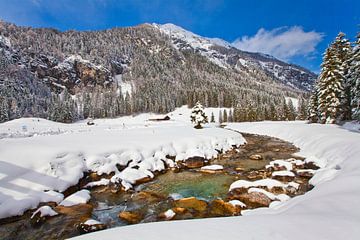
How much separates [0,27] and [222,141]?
237m

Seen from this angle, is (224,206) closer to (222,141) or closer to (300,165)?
(300,165)

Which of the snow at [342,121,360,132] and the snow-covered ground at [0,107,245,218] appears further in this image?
the snow at [342,121,360,132]

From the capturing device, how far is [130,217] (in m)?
9.54

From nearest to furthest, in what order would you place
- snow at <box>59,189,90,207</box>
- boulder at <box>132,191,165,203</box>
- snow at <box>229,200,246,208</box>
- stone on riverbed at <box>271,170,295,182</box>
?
snow at <box>229,200,246,208</box>, snow at <box>59,189,90,207</box>, boulder at <box>132,191,165,203</box>, stone on riverbed at <box>271,170,295,182</box>

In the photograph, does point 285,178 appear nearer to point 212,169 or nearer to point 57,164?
point 212,169

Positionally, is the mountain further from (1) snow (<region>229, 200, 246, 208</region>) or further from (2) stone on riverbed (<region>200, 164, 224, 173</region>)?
(1) snow (<region>229, 200, 246, 208</region>)

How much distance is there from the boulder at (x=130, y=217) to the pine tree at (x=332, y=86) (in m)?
34.8

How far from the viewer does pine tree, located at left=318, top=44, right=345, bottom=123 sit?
107 ft

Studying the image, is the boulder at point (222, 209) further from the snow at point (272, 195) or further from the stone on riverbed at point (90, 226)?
the stone on riverbed at point (90, 226)

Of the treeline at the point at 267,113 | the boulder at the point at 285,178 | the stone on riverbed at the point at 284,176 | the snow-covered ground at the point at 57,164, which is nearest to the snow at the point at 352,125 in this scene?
the stone on riverbed at the point at 284,176

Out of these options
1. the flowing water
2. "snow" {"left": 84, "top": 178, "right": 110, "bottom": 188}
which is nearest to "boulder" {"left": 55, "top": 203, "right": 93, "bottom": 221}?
the flowing water

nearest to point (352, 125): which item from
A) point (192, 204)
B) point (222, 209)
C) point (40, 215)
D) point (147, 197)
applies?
point (222, 209)

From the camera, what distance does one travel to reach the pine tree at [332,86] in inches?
1283

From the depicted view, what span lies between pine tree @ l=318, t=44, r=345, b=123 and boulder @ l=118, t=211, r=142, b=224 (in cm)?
3481
